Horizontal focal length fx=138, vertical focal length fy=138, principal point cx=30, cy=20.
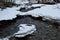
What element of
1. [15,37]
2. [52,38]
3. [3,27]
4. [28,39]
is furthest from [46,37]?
[3,27]

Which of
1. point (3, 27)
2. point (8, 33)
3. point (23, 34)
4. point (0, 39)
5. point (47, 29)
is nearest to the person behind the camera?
point (0, 39)

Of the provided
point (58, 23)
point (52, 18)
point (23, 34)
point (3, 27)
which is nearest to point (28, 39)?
point (23, 34)

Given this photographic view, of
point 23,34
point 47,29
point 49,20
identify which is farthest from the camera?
point 49,20

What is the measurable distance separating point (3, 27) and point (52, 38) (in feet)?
7.37

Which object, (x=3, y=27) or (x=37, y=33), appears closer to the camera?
(x=37, y=33)

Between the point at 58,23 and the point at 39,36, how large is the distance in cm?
174

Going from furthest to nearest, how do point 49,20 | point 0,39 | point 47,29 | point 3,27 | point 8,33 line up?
point 49,20 → point 3,27 → point 47,29 → point 8,33 → point 0,39

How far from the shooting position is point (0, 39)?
13.9 feet

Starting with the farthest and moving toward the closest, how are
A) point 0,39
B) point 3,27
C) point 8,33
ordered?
1. point 3,27
2. point 8,33
3. point 0,39

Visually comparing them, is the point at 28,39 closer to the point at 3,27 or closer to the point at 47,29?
the point at 47,29

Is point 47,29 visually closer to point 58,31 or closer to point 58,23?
point 58,31

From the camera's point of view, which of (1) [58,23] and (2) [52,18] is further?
(2) [52,18]

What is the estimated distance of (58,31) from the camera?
16.5 ft

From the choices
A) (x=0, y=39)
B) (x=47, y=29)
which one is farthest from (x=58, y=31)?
(x=0, y=39)
